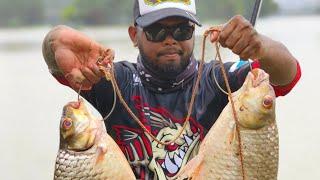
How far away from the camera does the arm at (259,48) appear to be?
2627 millimetres

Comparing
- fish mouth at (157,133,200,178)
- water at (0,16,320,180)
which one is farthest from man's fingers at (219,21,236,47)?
water at (0,16,320,180)

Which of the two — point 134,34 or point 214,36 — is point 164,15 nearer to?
point 134,34

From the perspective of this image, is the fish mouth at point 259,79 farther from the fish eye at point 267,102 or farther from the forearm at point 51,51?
the forearm at point 51,51

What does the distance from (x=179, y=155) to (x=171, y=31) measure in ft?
1.96

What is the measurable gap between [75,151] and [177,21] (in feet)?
2.68

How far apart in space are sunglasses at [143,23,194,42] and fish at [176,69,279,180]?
1.71 ft

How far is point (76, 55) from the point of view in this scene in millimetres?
2992

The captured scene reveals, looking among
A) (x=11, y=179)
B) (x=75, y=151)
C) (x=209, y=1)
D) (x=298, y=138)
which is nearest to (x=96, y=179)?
(x=75, y=151)

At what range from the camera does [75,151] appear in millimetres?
2713

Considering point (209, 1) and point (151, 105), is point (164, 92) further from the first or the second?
point (209, 1)

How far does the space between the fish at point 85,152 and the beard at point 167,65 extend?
55cm

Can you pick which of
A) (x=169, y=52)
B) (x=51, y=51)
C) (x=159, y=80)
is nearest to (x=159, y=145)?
(x=159, y=80)

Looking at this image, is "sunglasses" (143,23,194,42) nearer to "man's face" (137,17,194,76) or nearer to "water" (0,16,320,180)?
"man's face" (137,17,194,76)

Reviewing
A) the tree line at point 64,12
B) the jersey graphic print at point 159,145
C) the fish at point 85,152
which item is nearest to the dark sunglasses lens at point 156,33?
the jersey graphic print at point 159,145
